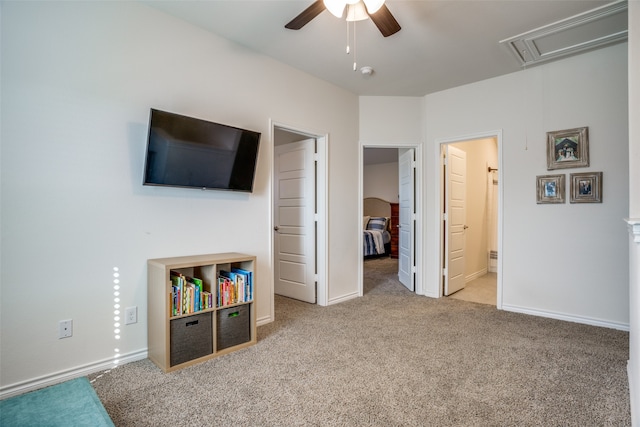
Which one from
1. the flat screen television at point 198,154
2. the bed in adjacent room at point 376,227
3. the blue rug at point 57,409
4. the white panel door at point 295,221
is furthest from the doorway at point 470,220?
the blue rug at point 57,409

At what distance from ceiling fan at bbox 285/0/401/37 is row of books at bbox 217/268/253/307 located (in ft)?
6.09

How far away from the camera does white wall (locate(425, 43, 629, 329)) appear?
9.80ft

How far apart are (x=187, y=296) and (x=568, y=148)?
3.69m

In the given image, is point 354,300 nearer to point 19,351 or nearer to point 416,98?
point 416,98

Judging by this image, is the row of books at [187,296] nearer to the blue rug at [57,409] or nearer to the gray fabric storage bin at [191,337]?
the gray fabric storage bin at [191,337]

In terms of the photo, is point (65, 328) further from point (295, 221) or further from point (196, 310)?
point (295, 221)

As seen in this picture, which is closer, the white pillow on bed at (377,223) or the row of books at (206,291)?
the row of books at (206,291)

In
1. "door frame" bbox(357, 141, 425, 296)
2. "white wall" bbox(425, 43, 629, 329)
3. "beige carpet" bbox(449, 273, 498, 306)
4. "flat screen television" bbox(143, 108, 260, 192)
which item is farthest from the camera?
"door frame" bbox(357, 141, 425, 296)

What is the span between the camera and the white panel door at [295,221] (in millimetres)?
3838

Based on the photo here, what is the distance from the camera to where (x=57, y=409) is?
1537mm

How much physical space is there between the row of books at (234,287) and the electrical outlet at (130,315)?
57cm

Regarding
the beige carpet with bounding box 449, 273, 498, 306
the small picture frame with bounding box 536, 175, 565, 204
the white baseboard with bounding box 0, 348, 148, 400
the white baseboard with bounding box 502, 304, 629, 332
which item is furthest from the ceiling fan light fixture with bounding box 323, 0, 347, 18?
the beige carpet with bounding box 449, 273, 498, 306

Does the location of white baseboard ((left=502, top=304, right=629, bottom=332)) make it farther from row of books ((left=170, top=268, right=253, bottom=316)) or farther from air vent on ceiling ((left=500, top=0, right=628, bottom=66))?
row of books ((left=170, top=268, right=253, bottom=316))

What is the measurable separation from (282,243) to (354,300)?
3.77 ft
